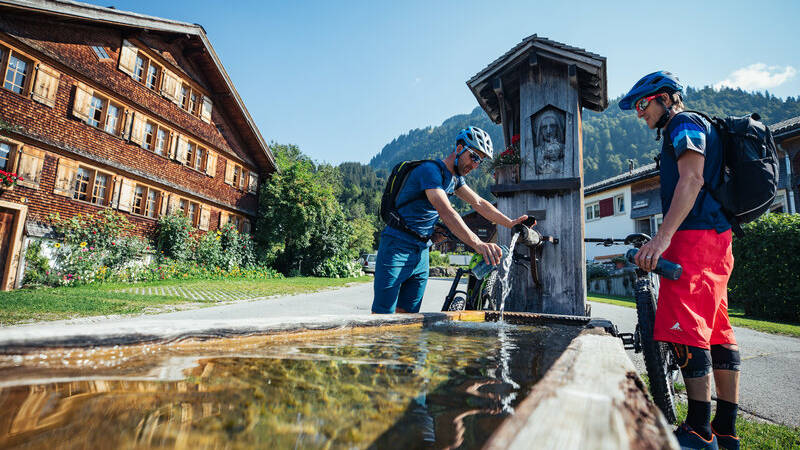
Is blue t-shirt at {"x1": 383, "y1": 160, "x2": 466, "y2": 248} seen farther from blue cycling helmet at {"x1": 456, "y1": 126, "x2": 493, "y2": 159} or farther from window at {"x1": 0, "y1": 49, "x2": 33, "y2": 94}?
window at {"x1": 0, "y1": 49, "x2": 33, "y2": 94}

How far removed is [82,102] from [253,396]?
581 inches

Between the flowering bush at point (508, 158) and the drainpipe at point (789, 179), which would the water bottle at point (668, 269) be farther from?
the drainpipe at point (789, 179)

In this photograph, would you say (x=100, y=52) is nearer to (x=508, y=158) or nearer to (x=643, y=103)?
(x=508, y=158)

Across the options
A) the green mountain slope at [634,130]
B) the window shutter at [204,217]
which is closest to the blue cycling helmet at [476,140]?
the window shutter at [204,217]

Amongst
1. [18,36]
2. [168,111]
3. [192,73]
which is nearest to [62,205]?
[18,36]

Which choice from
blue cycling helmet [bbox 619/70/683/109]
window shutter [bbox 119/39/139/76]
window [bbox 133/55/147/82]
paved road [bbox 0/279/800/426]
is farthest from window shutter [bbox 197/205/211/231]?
blue cycling helmet [bbox 619/70/683/109]

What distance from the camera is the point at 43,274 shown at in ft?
32.5

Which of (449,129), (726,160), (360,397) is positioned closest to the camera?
(360,397)

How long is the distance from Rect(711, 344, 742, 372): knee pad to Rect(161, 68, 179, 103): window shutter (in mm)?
17989

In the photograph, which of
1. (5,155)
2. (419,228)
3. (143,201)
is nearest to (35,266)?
(5,155)

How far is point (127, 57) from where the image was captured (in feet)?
43.7

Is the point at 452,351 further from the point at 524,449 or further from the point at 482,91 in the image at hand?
the point at 482,91

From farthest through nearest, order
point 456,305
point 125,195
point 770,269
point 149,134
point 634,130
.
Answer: point 634,130 → point 149,134 → point 125,195 → point 770,269 → point 456,305

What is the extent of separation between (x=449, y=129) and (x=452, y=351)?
8033 inches
